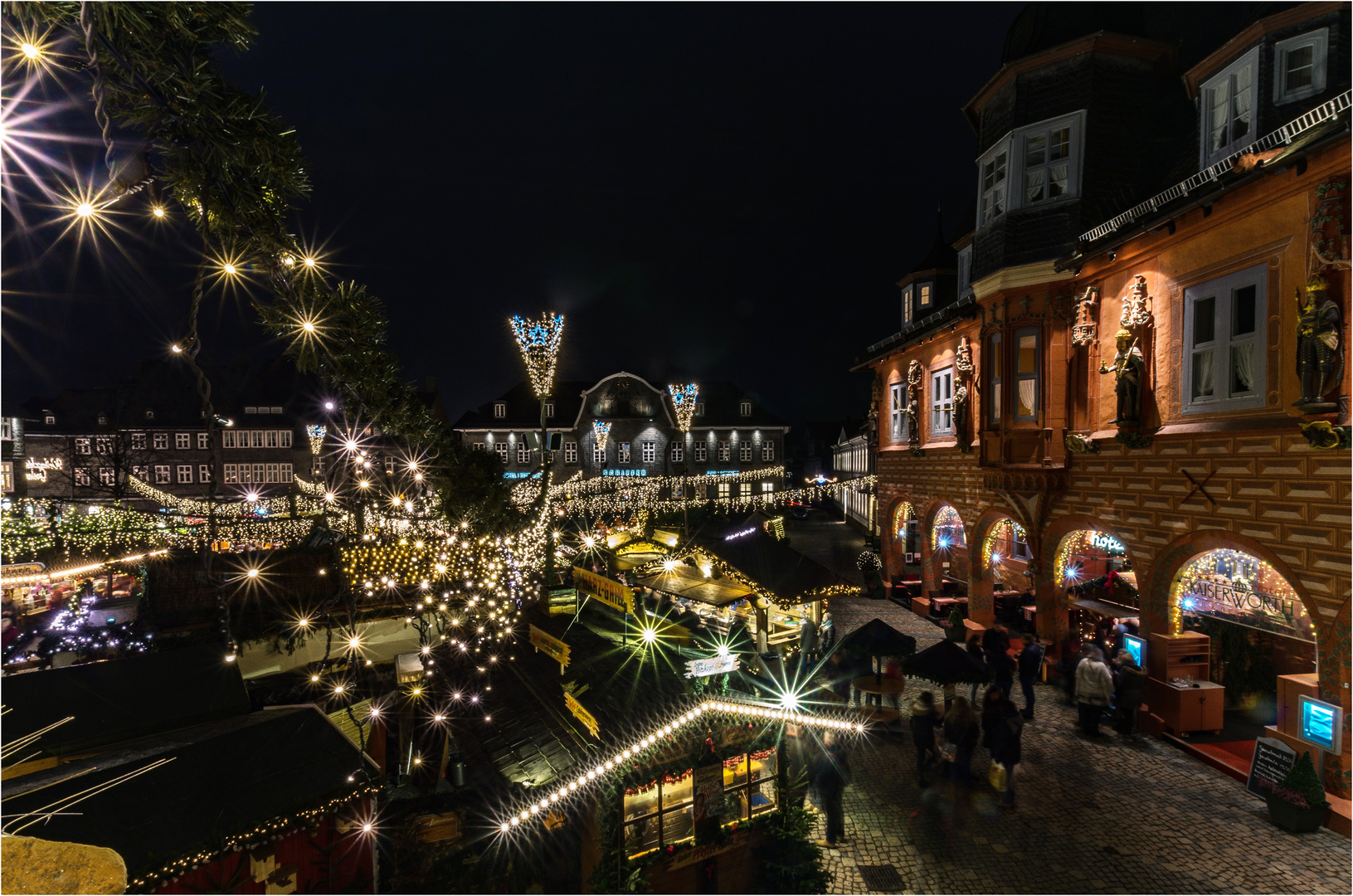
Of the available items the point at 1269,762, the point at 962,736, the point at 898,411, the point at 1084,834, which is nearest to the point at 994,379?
the point at 898,411

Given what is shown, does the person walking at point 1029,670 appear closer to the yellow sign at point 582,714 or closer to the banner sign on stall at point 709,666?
the banner sign on stall at point 709,666

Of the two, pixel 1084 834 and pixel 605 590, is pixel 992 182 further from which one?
pixel 605 590

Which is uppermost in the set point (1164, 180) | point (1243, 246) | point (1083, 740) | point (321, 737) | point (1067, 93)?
point (1067, 93)

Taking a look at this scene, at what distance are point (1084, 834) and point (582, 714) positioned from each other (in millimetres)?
6855

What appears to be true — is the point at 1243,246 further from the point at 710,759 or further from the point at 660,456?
the point at 660,456

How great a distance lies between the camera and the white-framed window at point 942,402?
16.9 m

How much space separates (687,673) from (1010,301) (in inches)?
440

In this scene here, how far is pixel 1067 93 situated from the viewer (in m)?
12.7

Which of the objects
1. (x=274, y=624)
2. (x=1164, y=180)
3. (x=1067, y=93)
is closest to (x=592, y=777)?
(x=274, y=624)

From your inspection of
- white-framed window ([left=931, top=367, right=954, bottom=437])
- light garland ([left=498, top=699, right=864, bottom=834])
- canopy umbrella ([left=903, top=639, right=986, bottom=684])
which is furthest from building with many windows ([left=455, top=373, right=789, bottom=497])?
light garland ([left=498, top=699, right=864, bottom=834])

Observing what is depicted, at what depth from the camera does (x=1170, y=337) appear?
401 inches

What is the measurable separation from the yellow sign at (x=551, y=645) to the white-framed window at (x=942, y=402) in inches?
490

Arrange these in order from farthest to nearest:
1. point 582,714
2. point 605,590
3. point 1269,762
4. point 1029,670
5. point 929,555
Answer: point 929,555 → point 605,590 → point 1029,670 → point 582,714 → point 1269,762

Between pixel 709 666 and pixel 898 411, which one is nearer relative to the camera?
pixel 709 666
